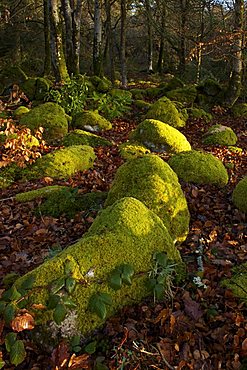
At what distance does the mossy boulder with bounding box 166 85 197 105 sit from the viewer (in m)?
13.7

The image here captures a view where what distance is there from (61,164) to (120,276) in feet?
13.9

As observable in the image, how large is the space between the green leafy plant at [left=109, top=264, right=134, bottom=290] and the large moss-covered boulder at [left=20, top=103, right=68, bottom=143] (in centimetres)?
651

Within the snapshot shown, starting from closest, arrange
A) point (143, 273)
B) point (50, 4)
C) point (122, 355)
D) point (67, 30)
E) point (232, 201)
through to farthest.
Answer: point (122, 355) → point (143, 273) → point (232, 201) → point (50, 4) → point (67, 30)

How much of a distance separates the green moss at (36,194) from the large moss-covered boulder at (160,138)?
3.24 meters

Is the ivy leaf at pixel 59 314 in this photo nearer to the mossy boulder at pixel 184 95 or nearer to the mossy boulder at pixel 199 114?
the mossy boulder at pixel 199 114

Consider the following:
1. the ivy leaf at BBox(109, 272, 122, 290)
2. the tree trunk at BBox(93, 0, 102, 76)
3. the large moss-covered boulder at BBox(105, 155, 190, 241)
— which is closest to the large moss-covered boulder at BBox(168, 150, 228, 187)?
the large moss-covered boulder at BBox(105, 155, 190, 241)

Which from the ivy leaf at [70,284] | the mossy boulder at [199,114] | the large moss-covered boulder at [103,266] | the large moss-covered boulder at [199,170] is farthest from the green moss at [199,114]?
the ivy leaf at [70,284]

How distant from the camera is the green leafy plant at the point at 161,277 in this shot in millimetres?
3171

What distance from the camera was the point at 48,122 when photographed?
31.0 feet

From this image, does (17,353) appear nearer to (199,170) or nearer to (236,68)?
(199,170)

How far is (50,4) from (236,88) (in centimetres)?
744

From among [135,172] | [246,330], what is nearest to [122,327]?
[246,330]

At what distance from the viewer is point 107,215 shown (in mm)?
3619

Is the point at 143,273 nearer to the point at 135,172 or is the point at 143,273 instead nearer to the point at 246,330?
the point at 246,330
